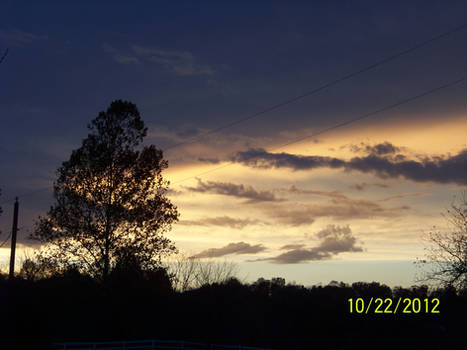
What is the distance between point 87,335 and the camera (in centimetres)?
3978

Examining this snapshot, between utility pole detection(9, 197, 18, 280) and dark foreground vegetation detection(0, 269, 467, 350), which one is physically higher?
utility pole detection(9, 197, 18, 280)

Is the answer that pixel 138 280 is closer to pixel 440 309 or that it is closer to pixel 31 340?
pixel 31 340

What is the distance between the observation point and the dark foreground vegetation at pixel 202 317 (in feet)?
95.7

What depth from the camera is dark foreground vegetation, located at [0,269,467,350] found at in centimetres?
2917

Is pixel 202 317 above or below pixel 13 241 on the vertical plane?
below

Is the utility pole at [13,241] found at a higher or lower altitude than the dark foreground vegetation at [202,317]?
higher

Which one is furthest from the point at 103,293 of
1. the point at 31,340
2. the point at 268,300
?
the point at 268,300

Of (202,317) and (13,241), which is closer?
(13,241)

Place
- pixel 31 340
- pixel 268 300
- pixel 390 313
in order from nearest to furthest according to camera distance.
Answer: pixel 31 340 < pixel 390 313 < pixel 268 300

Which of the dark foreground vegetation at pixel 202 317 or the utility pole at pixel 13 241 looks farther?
the utility pole at pixel 13 241

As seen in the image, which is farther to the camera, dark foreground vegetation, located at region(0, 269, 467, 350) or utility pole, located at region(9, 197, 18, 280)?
utility pole, located at region(9, 197, 18, 280)

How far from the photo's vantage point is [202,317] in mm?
44062

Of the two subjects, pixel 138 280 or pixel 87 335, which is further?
pixel 87 335

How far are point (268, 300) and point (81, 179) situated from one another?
120 ft
